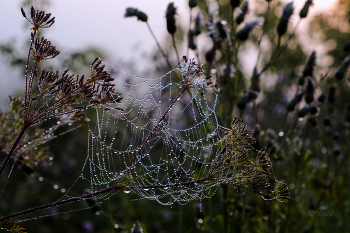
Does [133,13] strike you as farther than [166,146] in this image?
No

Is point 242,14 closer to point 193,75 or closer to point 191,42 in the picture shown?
point 191,42

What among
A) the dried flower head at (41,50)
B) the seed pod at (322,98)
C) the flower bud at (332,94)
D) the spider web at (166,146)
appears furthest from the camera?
the flower bud at (332,94)

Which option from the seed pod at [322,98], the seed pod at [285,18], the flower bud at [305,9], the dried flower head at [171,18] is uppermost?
the flower bud at [305,9]

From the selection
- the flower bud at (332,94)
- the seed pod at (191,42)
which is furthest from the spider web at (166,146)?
the flower bud at (332,94)

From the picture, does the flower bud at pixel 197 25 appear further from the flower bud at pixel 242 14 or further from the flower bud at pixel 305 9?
the flower bud at pixel 305 9

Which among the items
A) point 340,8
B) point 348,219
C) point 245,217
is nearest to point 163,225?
point 245,217

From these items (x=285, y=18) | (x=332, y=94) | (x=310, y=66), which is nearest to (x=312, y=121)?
(x=310, y=66)

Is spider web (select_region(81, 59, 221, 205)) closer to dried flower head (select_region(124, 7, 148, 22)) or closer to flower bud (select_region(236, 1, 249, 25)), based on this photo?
dried flower head (select_region(124, 7, 148, 22))

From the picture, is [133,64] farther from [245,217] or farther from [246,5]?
[245,217]

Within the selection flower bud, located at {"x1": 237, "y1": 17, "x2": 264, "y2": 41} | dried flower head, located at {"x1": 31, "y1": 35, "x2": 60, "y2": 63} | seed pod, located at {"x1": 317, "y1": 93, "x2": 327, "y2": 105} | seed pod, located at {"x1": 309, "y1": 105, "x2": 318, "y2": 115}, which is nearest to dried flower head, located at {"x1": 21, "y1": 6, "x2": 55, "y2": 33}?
dried flower head, located at {"x1": 31, "y1": 35, "x2": 60, "y2": 63}
